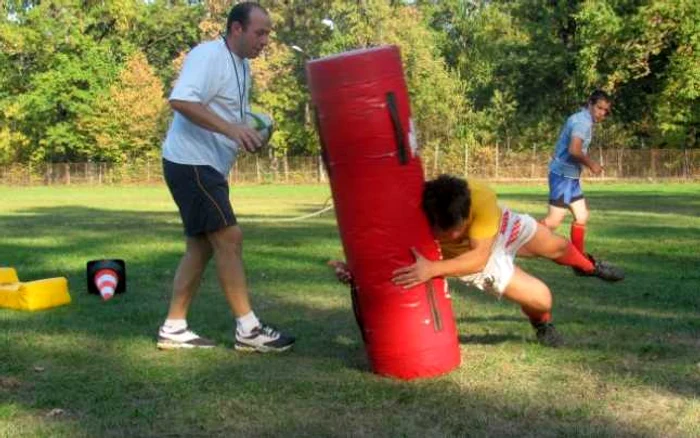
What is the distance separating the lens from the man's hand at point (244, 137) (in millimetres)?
5520

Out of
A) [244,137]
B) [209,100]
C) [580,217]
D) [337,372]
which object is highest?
[209,100]

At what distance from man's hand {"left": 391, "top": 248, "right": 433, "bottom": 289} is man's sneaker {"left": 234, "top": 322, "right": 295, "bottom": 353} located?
121 centimetres

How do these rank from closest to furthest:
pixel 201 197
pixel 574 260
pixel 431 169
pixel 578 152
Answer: pixel 201 197 → pixel 574 260 → pixel 578 152 → pixel 431 169

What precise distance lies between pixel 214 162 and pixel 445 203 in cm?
161

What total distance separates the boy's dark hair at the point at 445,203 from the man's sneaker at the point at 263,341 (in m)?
1.37

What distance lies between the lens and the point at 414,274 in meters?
5.00

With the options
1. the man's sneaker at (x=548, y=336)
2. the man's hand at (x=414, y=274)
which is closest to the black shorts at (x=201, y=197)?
the man's hand at (x=414, y=274)

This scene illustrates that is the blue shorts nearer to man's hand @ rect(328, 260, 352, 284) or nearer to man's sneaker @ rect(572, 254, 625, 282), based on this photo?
man's sneaker @ rect(572, 254, 625, 282)

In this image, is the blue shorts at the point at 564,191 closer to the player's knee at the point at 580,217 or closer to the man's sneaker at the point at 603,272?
the player's knee at the point at 580,217

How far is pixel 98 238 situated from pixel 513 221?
10.5 m

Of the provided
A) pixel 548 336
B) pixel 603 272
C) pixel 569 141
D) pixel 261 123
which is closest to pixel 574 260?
pixel 603 272

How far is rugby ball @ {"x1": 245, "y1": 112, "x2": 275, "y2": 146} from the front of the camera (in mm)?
5925

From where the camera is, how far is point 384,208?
4.98m

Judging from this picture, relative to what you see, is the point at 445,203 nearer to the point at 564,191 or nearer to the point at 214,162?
the point at 214,162
